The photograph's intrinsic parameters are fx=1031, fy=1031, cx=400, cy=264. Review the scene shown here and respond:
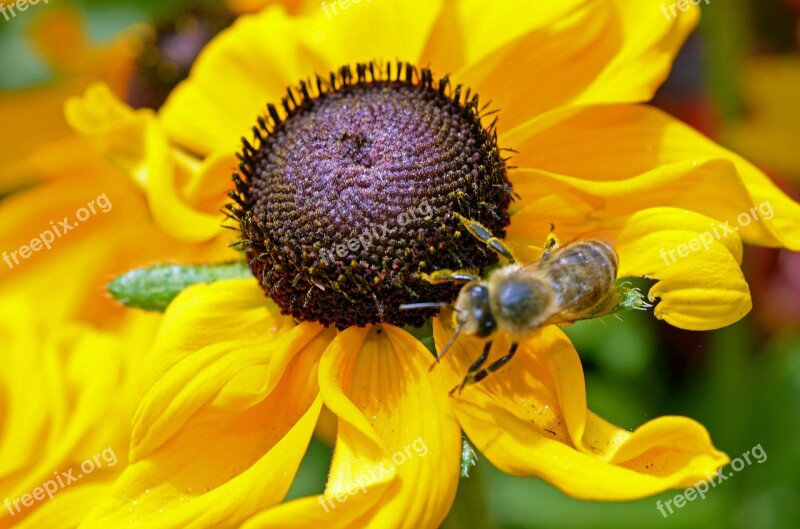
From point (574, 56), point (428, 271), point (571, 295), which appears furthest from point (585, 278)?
→ point (574, 56)

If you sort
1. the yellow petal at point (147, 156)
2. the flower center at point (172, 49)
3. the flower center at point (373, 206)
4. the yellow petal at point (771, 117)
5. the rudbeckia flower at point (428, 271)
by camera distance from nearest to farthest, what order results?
the rudbeckia flower at point (428, 271)
the flower center at point (373, 206)
the yellow petal at point (147, 156)
the yellow petal at point (771, 117)
the flower center at point (172, 49)

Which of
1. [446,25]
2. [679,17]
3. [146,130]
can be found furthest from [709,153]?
[146,130]

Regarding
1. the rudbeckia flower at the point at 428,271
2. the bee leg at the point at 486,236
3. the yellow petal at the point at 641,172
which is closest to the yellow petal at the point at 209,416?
the rudbeckia flower at the point at 428,271

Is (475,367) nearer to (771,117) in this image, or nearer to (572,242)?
(572,242)

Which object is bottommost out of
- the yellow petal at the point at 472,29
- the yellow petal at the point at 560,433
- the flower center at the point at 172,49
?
the yellow petal at the point at 560,433

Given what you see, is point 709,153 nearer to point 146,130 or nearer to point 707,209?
point 707,209

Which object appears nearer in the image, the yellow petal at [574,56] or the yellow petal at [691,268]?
the yellow petal at [691,268]

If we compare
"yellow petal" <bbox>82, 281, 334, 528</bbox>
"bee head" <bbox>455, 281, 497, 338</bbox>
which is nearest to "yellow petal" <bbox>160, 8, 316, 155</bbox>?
"yellow petal" <bbox>82, 281, 334, 528</bbox>

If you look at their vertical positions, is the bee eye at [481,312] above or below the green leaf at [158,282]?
below

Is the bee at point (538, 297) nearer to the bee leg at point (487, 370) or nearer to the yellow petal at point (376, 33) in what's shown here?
the bee leg at point (487, 370)
